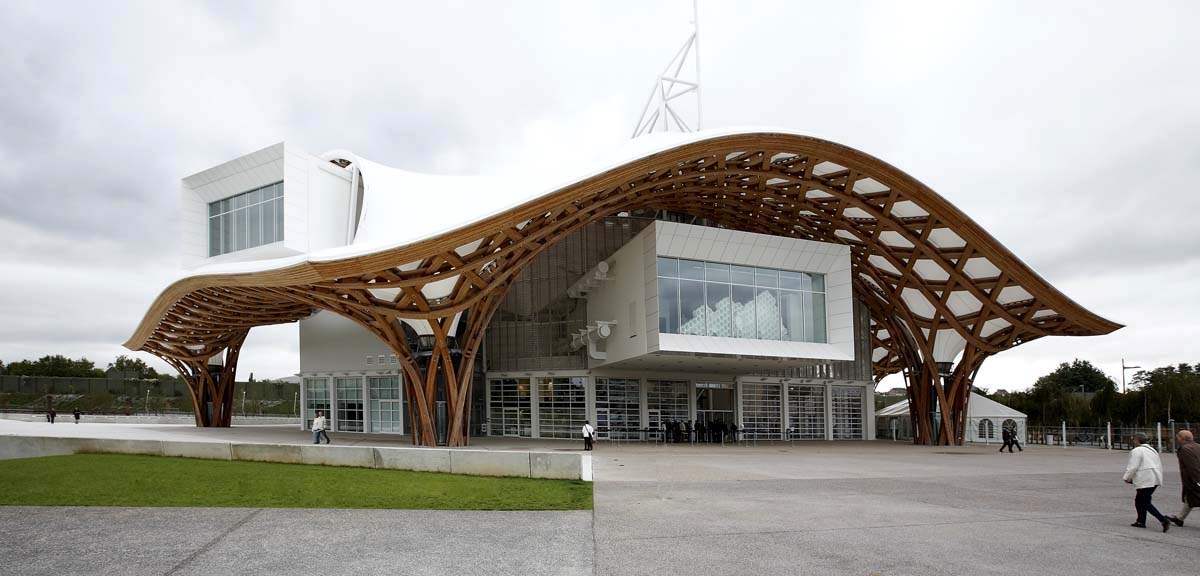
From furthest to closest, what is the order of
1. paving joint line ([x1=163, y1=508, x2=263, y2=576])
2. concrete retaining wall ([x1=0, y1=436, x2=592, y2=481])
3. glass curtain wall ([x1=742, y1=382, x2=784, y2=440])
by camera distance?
glass curtain wall ([x1=742, y1=382, x2=784, y2=440]) → concrete retaining wall ([x1=0, y1=436, x2=592, y2=481]) → paving joint line ([x1=163, y1=508, x2=263, y2=576])

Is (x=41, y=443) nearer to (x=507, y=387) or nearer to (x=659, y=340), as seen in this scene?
(x=659, y=340)

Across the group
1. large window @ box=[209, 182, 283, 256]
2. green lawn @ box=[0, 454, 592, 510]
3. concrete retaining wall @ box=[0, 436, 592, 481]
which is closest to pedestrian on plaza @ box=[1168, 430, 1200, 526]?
green lawn @ box=[0, 454, 592, 510]

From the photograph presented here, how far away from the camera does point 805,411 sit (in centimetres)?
4881

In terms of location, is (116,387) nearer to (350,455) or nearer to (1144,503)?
(350,455)

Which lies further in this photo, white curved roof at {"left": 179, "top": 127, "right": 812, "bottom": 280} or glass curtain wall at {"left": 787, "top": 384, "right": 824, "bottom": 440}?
glass curtain wall at {"left": 787, "top": 384, "right": 824, "bottom": 440}

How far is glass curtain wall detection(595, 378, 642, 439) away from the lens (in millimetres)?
42000

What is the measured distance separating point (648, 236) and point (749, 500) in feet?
64.7

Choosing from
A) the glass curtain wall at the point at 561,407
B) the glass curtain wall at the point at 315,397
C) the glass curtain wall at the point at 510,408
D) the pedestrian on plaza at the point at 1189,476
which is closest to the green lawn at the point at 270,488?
the pedestrian on plaza at the point at 1189,476

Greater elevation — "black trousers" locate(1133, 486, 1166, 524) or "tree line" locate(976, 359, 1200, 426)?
"black trousers" locate(1133, 486, 1166, 524)

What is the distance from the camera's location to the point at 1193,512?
581 inches

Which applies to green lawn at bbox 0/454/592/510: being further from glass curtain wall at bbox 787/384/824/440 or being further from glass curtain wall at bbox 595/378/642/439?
glass curtain wall at bbox 787/384/824/440

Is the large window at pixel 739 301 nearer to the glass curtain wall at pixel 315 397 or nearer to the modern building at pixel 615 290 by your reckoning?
the modern building at pixel 615 290

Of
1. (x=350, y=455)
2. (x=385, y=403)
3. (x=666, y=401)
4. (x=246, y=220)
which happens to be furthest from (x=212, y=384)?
(x=350, y=455)

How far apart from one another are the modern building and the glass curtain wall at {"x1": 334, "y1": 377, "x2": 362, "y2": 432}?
0.37 ft
